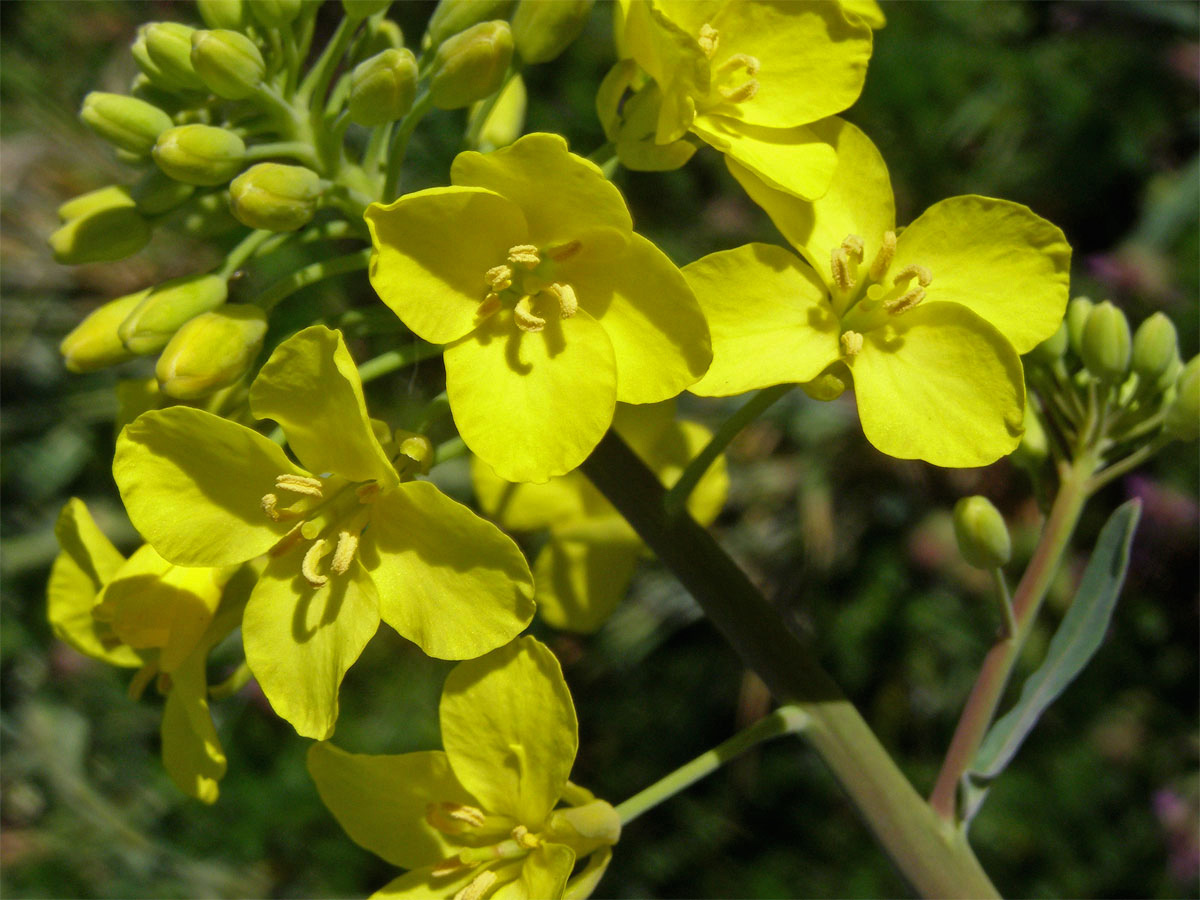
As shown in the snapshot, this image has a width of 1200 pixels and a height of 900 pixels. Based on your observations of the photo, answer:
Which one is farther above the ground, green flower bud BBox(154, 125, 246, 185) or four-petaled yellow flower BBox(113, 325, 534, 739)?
green flower bud BBox(154, 125, 246, 185)

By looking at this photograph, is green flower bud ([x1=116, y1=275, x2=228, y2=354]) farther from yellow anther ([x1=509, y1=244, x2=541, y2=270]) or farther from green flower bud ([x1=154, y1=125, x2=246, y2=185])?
yellow anther ([x1=509, y1=244, x2=541, y2=270])

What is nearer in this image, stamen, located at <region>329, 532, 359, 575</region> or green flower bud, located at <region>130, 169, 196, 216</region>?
stamen, located at <region>329, 532, 359, 575</region>

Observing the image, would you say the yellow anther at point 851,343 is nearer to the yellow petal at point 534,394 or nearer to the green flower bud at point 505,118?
the yellow petal at point 534,394

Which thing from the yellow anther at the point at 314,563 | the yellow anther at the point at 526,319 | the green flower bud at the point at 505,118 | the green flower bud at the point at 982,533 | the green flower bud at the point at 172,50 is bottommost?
the green flower bud at the point at 982,533

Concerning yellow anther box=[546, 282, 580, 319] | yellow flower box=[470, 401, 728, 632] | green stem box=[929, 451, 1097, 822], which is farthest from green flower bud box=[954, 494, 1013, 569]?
yellow anther box=[546, 282, 580, 319]

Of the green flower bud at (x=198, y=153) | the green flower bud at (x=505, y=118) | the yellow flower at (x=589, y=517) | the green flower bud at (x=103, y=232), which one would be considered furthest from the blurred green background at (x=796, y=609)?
the green flower bud at (x=198, y=153)

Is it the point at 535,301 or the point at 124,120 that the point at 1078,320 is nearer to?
the point at 535,301
